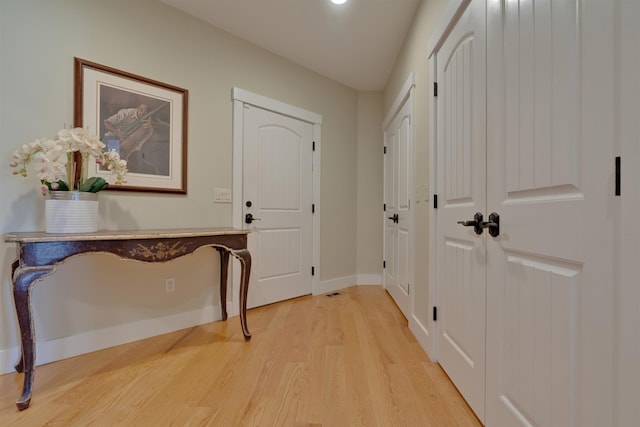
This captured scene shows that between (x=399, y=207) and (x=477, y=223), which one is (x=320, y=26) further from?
(x=477, y=223)

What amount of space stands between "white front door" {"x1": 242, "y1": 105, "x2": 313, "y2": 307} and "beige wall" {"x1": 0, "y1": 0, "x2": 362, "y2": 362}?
0.24m

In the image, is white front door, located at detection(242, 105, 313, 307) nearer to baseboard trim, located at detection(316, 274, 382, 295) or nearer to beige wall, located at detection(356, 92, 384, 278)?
baseboard trim, located at detection(316, 274, 382, 295)

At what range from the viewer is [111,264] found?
2104 millimetres

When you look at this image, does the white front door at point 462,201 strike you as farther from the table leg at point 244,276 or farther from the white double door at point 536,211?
the table leg at point 244,276

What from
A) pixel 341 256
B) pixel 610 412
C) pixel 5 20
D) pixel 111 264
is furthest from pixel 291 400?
pixel 5 20

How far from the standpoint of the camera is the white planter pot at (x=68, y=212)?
1688mm

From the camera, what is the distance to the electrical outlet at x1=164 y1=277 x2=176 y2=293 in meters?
A: 2.38

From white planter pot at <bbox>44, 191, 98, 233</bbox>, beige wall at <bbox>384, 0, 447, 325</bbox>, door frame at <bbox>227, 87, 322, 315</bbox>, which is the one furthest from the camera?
door frame at <bbox>227, 87, 322, 315</bbox>

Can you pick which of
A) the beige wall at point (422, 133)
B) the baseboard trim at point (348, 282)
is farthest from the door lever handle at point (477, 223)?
the baseboard trim at point (348, 282)

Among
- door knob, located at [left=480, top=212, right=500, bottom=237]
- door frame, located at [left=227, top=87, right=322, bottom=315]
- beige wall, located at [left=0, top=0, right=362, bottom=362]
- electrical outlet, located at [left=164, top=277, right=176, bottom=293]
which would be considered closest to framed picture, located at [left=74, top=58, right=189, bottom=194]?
beige wall, located at [left=0, top=0, right=362, bottom=362]

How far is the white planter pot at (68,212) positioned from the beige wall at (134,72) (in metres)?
0.24

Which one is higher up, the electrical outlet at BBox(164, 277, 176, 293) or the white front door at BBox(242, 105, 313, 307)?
the white front door at BBox(242, 105, 313, 307)

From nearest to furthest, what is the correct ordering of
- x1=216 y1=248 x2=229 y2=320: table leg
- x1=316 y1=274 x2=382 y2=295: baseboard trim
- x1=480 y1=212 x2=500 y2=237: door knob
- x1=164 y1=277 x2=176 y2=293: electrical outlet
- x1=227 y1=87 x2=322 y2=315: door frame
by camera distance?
x1=480 y1=212 x2=500 y2=237: door knob → x1=164 y1=277 x2=176 y2=293: electrical outlet → x1=216 y1=248 x2=229 y2=320: table leg → x1=227 y1=87 x2=322 y2=315: door frame → x1=316 y1=274 x2=382 y2=295: baseboard trim

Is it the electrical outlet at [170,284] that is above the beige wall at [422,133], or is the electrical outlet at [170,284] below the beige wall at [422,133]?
below
